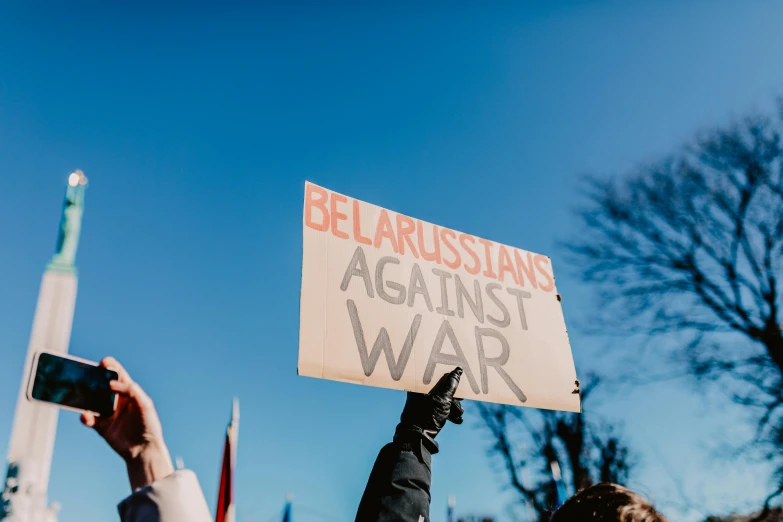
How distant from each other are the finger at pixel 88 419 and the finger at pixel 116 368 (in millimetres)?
97

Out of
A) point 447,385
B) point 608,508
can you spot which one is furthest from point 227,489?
point 608,508

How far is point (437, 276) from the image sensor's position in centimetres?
260

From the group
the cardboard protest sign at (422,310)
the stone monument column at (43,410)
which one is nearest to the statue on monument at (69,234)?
the stone monument column at (43,410)

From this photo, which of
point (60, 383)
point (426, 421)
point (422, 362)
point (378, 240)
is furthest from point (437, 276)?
point (60, 383)

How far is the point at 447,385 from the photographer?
2150 millimetres

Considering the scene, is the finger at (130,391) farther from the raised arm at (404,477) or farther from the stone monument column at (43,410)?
the raised arm at (404,477)

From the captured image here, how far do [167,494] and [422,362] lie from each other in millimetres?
1248

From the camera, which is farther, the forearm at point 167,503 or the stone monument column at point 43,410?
the stone monument column at point 43,410

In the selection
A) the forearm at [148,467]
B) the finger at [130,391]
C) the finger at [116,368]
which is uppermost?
the finger at [116,368]

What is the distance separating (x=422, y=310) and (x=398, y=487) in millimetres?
1080

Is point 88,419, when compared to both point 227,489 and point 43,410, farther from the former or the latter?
point 227,489

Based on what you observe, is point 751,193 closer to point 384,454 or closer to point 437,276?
point 437,276

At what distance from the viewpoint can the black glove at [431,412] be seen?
64.2 inches

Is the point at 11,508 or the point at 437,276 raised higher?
the point at 437,276
